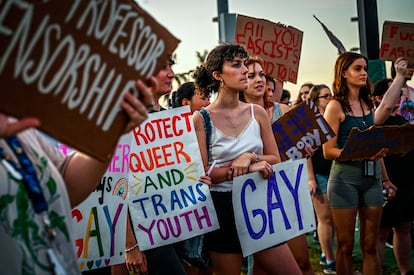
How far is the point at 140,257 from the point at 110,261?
31 cm

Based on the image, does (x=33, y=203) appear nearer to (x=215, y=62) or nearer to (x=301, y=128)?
(x=215, y=62)

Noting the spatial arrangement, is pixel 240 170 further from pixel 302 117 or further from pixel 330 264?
pixel 330 264

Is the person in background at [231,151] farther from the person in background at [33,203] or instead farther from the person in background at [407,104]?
the person in background at [407,104]

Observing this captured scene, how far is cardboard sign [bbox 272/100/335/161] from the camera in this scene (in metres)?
4.81

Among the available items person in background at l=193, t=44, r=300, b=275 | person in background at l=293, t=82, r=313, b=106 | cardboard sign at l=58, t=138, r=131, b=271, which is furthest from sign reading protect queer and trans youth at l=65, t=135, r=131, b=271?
person in background at l=293, t=82, r=313, b=106

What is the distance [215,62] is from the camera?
4309 millimetres

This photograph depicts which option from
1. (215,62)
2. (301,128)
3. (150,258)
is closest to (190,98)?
(301,128)

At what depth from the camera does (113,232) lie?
12.0 feet

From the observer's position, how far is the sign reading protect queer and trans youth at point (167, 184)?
3971 mm

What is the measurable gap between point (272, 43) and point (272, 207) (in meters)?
2.78

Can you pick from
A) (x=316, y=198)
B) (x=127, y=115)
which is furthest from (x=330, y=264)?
(x=127, y=115)

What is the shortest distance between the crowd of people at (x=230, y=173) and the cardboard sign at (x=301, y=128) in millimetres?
109

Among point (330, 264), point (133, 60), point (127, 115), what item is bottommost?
point (330, 264)

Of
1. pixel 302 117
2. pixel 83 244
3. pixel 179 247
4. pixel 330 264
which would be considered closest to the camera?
pixel 83 244
